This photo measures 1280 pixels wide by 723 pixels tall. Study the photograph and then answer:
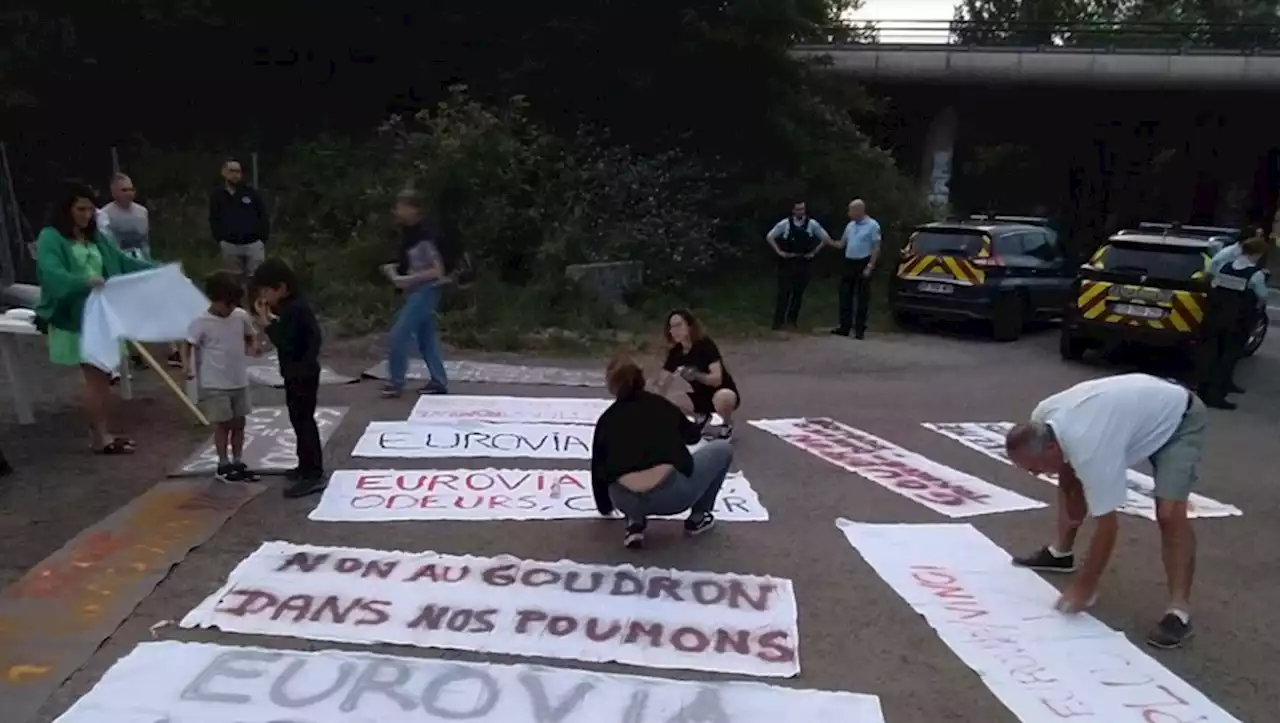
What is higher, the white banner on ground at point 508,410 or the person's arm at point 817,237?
the person's arm at point 817,237

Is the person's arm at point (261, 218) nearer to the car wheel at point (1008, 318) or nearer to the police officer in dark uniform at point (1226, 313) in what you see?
the car wheel at point (1008, 318)

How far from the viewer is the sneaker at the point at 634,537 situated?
6039 mm

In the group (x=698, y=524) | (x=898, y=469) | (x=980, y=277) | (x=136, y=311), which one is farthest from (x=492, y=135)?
(x=698, y=524)

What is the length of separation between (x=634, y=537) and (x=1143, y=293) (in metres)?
9.28

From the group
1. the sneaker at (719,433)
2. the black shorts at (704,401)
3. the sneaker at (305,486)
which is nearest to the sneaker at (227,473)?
the sneaker at (305,486)

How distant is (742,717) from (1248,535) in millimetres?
4354

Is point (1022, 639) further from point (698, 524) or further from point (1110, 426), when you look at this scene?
point (698, 524)

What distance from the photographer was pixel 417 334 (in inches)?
380

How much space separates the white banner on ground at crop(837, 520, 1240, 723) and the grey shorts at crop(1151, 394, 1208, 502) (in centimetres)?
71

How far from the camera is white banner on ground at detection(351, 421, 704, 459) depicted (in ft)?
25.9

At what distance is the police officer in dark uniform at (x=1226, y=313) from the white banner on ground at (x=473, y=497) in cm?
675

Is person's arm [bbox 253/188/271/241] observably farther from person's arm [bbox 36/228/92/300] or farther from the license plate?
the license plate

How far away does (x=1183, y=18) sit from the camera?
57.4 metres

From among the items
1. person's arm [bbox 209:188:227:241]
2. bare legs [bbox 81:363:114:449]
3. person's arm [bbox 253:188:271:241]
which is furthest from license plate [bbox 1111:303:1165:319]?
bare legs [bbox 81:363:114:449]
